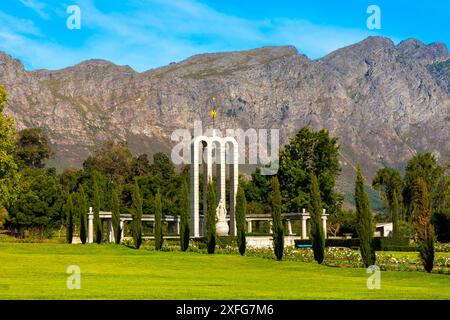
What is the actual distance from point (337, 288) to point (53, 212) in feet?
184

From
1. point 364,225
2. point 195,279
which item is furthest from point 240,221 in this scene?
point 195,279

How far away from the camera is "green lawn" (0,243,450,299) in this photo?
69.4ft

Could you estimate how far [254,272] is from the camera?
33.4 meters

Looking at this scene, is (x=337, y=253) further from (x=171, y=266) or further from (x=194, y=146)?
(x=194, y=146)

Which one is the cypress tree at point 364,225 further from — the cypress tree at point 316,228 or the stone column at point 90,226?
the stone column at point 90,226

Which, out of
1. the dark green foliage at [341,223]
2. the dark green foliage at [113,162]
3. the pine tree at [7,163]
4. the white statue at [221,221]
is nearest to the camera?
the pine tree at [7,163]

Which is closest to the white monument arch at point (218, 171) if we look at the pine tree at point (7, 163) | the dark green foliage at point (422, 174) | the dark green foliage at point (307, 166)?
the dark green foliage at point (307, 166)

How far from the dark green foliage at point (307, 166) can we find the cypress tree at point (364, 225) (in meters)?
41.2

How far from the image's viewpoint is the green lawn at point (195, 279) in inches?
832

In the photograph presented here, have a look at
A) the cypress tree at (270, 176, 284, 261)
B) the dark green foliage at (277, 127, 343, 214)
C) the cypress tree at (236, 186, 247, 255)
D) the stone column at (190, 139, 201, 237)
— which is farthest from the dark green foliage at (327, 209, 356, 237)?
the cypress tree at (270, 176, 284, 261)

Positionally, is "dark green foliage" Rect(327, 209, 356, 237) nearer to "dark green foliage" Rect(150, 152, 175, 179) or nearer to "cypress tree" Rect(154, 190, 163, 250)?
"dark green foliage" Rect(150, 152, 175, 179)

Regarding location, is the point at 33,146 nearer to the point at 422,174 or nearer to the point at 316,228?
the point at 422,174
